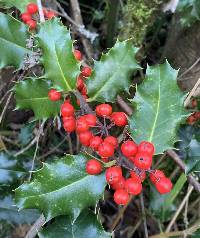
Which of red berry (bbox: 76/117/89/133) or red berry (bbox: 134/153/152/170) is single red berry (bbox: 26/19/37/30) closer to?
red berry (bbox: 76/117/89/133)

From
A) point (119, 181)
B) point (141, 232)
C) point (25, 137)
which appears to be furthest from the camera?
point (141, 232)

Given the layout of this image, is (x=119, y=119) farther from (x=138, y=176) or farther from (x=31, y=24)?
(x=31, y=24)

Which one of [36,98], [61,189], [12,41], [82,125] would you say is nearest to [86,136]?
[82,125]

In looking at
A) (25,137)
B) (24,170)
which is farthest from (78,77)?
(25,137)

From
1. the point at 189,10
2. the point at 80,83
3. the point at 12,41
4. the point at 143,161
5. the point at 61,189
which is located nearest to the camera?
the point at 143,161

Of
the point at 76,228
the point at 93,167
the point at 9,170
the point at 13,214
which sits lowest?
the point at 13,214

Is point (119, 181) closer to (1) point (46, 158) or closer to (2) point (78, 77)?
(2) point (78, 77)
